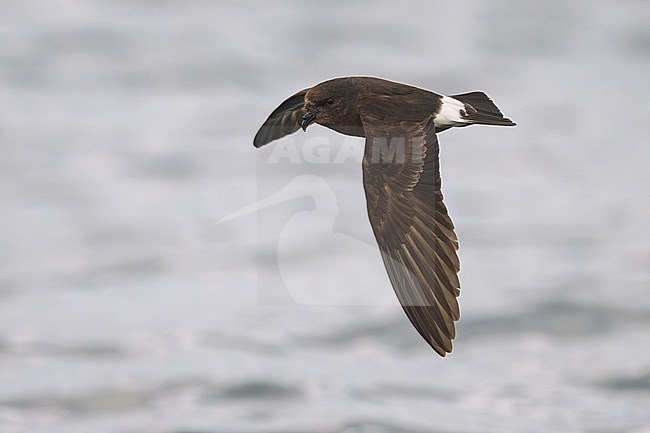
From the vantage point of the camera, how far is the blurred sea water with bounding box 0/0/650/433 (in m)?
9.08

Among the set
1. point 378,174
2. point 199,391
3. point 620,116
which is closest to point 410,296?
point 378,174

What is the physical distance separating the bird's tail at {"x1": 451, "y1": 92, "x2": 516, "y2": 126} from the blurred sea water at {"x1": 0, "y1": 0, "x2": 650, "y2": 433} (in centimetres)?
320

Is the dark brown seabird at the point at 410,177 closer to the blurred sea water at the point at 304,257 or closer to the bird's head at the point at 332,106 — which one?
the bird's head at the point at 332,106

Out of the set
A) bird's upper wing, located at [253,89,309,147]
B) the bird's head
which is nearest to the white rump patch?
the bird's head

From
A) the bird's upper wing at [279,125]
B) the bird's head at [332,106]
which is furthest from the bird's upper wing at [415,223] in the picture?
the bird's upper wing at [279,125]

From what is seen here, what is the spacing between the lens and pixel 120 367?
375 inches

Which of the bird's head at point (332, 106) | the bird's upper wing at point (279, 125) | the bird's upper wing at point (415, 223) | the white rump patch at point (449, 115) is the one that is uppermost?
the bird's upper wing at point (279, 125)

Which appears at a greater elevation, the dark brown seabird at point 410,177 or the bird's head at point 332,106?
the bird's head at point 332,106

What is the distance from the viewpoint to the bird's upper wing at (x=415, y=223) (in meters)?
4.96

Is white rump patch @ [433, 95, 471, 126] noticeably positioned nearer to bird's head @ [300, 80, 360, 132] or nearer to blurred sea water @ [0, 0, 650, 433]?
bird's head @ [300, 80, 360, 132]

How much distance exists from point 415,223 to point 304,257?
5.95m

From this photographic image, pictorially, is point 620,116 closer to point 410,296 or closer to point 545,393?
point 545,393

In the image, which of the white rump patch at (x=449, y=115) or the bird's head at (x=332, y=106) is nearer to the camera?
the white rump patch at (x=449, y=115)

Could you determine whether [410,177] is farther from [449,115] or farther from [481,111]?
[481,111]
